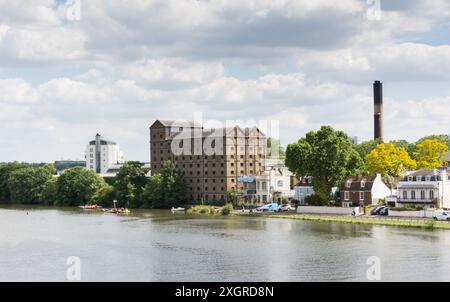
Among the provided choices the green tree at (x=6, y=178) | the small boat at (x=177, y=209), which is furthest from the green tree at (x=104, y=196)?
the green tree at (x=6, y=178)

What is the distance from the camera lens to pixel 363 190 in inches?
3469

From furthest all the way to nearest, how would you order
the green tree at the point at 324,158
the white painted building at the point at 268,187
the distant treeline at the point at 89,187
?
the distant treeline at the point at 89,187
the white painted building at the point at 268,187
the green tree at the point at 324,158

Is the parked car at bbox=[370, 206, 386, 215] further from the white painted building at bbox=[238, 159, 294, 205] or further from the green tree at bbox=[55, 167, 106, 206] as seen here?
the green tree at bbox=[55, 167, 106, 206]

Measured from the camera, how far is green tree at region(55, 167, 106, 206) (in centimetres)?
13388

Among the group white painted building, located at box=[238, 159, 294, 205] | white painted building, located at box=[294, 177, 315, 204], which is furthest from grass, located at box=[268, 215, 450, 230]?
white painted building, located at box=[238, 159, 294, 205]

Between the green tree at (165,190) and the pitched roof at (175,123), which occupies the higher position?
the pitched roof at (175,123)

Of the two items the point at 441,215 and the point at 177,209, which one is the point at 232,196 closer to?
the point at 177,209

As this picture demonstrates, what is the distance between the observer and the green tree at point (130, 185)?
123000 mm

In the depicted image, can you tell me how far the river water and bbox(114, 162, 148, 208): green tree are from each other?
135 ft

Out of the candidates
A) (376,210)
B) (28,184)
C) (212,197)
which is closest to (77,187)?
(28,184)

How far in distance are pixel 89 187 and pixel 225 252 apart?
275 feet

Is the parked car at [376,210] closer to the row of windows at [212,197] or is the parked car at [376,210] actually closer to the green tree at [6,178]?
the row of windows at [212,197]
